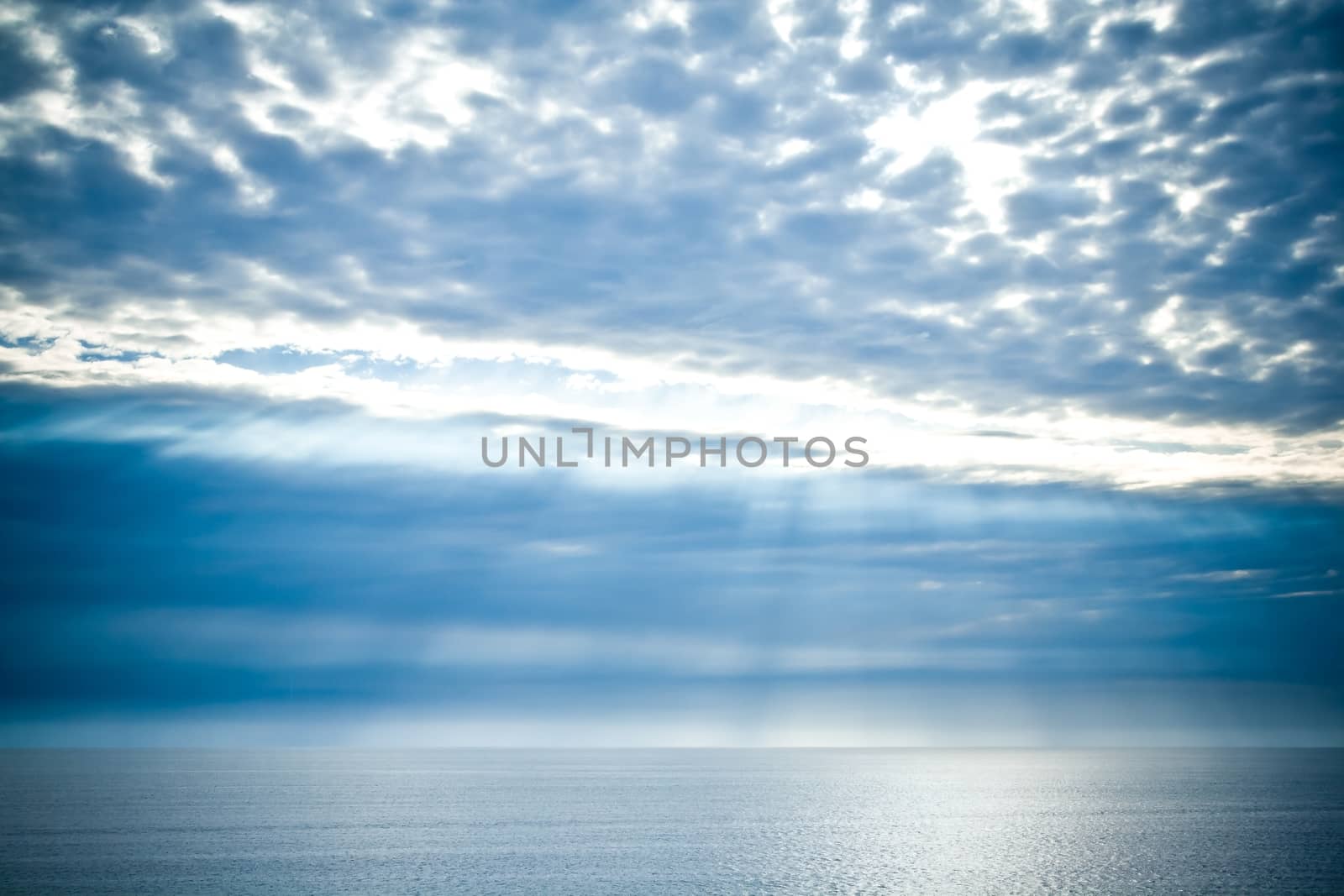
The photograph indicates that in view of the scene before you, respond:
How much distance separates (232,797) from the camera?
181 metres

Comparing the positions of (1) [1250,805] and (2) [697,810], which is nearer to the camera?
(2) [697,810]

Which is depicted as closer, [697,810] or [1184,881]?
[1184,881]

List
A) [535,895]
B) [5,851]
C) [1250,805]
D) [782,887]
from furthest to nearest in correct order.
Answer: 1. [1250,805]
2. [5,851]
3. [782,887]
4. [535,895]

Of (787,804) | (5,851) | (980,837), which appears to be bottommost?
(787,804)

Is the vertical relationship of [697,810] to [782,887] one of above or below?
below

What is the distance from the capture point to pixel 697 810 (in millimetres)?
160500

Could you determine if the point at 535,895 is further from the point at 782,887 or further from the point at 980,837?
the point at 980,837

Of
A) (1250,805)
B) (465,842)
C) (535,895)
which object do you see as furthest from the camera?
(1250,805)

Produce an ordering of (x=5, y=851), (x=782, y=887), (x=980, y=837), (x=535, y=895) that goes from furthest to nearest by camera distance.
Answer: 1. (x=980, y=837)
2. (x=5, y=851)
3. (x=782, y=887)
4. (x=535, y=895)

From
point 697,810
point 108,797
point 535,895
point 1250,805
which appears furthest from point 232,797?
point 1250,805

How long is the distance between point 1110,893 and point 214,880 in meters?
67.7

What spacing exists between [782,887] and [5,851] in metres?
70.3

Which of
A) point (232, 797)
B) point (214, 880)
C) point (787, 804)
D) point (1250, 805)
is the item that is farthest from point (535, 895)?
point (1250, 805)

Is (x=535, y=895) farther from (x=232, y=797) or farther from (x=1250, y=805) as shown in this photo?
(x=1250, y=805)
